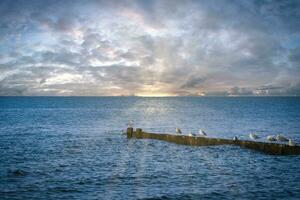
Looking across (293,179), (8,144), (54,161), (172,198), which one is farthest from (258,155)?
(8,144)

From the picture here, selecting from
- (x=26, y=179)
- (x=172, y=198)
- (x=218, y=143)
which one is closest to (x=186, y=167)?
(x=172, y=198)

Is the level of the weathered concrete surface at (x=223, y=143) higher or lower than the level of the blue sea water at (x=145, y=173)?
higher

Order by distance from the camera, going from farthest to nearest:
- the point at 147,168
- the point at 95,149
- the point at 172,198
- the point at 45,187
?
the point at 95,149
the point at 147,168
the point at 45,187
the point at 172,198

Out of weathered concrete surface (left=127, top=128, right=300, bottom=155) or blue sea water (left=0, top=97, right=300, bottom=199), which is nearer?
blue sea water (left=0, top=97, right=300, bottom=199)

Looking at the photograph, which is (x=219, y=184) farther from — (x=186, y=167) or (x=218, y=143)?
(x=218, y=143)

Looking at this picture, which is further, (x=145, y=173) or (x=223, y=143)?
(x=223, y=143)

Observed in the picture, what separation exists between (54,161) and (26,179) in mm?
6302

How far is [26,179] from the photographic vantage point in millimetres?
23906

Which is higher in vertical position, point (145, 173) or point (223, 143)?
point (223, 143)

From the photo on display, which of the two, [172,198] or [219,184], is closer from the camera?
[172,198]

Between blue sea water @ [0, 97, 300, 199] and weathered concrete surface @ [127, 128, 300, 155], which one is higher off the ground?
weathered concrete surface @ [127, 128, 300, 155]

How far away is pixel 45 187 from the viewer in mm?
22031

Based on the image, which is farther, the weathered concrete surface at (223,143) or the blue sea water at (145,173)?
the weathered concrete surface at (223,143)

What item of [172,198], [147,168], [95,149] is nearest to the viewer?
[172,198]
